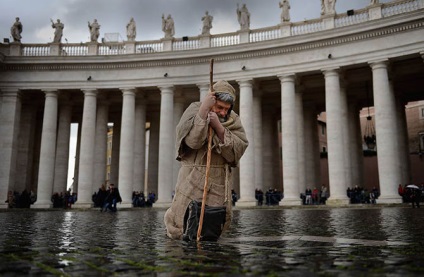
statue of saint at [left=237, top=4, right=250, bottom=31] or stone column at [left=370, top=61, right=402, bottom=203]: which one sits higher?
statue of saint at [left=237, top=4, right=250, bottom=31]

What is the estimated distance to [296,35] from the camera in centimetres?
3384

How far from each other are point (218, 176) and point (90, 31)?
3768cm

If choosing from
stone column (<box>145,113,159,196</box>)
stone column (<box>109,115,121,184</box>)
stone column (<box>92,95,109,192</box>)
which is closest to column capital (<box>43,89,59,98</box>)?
stone column (<box>92,95,109,192</box>)

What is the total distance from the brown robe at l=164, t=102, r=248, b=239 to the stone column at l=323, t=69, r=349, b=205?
85.4ft

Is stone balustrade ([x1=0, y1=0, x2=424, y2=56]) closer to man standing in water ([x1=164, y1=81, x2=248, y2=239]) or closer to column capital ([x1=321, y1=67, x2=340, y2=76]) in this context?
column capital ([x1=321, y1=67, x2=340, y2=76])

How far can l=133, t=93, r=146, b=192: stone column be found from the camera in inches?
1615

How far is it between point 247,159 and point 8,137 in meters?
21.3

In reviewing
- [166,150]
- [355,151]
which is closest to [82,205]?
[166,150]

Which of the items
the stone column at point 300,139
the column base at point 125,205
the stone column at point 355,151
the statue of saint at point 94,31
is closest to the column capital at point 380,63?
the stone column at point 300,139

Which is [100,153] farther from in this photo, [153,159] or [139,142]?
[153,159]

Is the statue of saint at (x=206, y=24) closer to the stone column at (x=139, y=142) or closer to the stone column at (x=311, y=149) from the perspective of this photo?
the stone column at (x=139, y=142)

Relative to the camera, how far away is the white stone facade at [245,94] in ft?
103

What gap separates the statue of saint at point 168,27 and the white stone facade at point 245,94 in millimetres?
1071

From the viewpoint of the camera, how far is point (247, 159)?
34.3 metres
